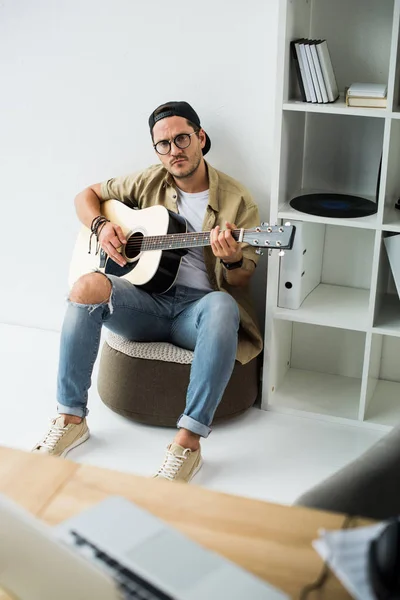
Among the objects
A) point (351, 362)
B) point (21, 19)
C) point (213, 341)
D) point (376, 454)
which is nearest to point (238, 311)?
point (213, 341)

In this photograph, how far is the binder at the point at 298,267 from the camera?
107 inches

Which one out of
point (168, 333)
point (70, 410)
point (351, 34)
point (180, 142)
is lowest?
point (70, 410)

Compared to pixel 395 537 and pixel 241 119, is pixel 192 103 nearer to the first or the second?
pixel 241 119

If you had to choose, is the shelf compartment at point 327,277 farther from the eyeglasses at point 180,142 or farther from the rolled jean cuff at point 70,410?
the rolled jean cuff at point 70,410

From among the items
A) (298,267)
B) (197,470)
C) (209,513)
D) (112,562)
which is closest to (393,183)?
(298,267)

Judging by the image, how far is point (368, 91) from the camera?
8.14 ft

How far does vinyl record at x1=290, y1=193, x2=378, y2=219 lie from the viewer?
2.62 m

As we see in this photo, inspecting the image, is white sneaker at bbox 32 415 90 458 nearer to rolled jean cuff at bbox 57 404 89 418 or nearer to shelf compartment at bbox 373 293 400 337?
rolled jean cuff at bbox 57 404 89 418

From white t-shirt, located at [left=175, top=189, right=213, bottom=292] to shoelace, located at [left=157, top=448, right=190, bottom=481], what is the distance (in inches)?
23.8

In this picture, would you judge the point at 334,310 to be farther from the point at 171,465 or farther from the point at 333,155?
the point at 171,465

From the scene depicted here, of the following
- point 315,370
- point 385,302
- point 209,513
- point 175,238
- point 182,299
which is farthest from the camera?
point 315,370

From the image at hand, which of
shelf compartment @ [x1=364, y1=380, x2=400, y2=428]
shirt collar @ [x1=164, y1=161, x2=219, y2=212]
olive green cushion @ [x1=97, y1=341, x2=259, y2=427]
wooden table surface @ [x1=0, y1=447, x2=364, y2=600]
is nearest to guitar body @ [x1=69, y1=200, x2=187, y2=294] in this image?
shirt collar @ [x1=164, y1=161, x2=219, y2=212]

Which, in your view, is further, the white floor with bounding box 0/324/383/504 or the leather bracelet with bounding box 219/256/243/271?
the leather bracelet with bounding box 219/256/243/271

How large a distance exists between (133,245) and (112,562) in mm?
1874
